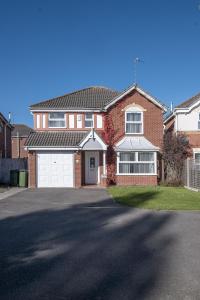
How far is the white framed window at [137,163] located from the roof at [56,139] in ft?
10.2

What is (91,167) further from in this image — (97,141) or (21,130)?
(21,130)

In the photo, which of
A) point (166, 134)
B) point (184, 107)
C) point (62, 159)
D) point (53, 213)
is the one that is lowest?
point (53, 213)

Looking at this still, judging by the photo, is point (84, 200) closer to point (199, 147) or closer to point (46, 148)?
point (46, 148)

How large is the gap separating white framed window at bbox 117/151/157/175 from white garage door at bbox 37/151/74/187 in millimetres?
3409

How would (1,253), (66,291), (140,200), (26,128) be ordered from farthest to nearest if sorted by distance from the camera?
(26,128), (140,200), (1,253), (66,291)

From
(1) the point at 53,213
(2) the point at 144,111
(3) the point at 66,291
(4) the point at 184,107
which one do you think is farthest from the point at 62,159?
(3) the point at 66,291

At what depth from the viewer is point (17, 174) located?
27250mm

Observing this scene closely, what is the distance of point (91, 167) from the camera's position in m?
28.0

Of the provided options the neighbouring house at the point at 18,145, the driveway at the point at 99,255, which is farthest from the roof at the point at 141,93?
the neighbouring house at the point at 18,145

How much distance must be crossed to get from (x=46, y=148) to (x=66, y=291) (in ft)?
68.1

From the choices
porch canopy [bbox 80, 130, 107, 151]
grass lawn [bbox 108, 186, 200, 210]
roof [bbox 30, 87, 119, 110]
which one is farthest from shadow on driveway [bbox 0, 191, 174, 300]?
roof [bbox 30, 87, 119, 110]

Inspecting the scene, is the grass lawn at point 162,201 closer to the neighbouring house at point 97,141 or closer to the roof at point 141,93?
the neighbouring house at point 97,141

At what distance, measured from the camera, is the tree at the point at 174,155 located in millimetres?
27172

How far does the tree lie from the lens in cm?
2717
